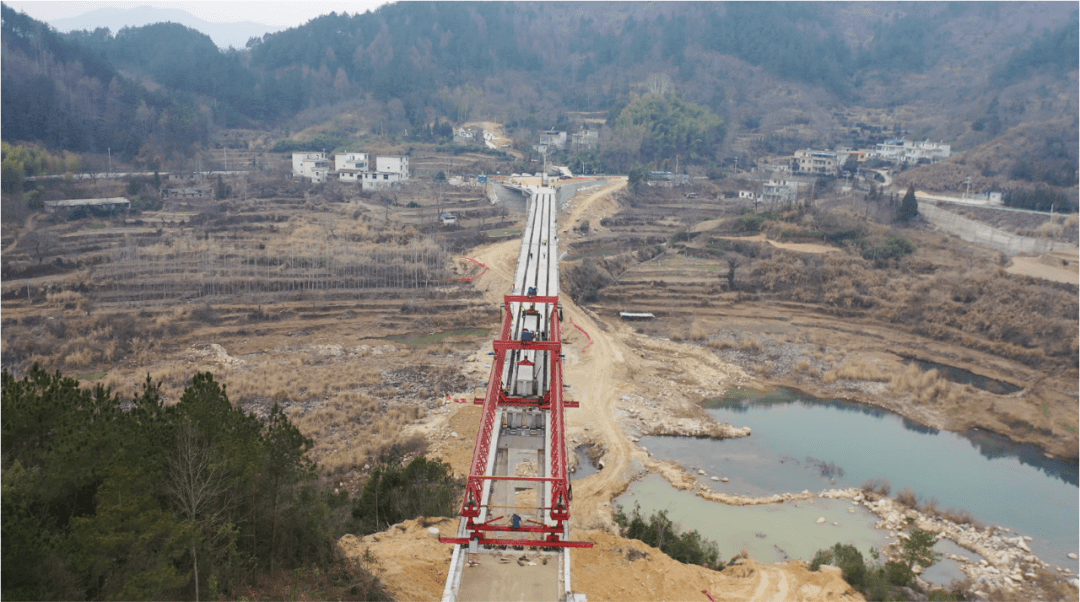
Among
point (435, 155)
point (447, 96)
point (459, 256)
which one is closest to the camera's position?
point (459, 256)

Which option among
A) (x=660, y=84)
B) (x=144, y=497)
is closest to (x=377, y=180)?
(x=144, y=497)

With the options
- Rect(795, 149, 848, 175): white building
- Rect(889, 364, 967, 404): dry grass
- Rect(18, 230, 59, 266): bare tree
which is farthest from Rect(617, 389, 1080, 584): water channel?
Rect(795, 149, 848, 175): white building

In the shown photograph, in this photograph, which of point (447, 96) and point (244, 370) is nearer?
point (244, 370)

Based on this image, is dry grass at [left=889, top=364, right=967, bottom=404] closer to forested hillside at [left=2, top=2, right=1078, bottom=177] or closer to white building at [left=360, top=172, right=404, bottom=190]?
white building at [left=360, top=172, right=404, bottom=190]

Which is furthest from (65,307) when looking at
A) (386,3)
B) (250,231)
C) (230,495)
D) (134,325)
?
(386,3)

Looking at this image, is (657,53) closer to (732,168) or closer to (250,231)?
(732,168)
